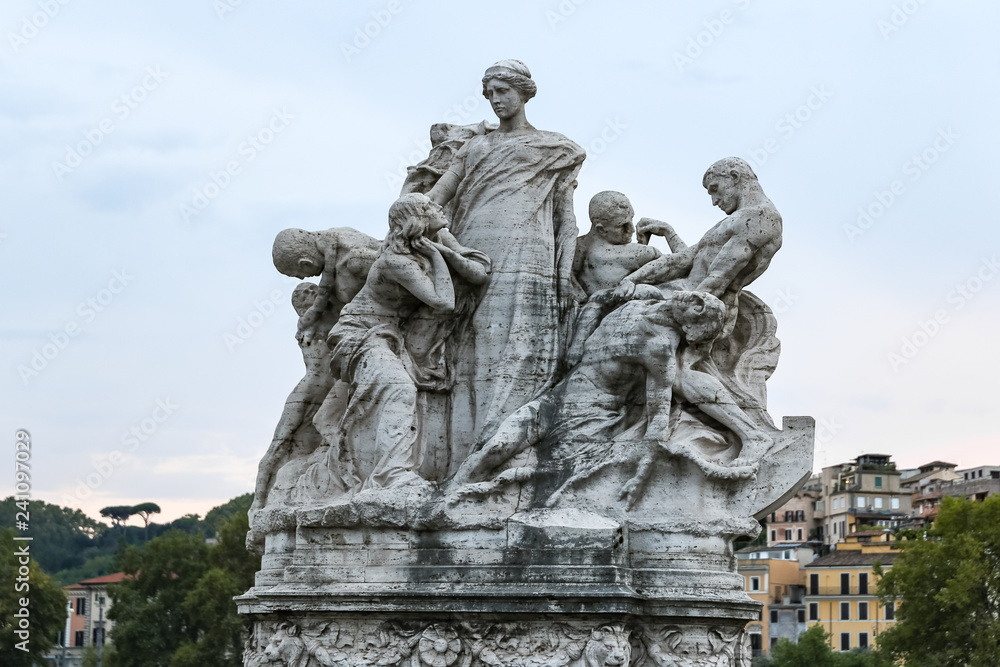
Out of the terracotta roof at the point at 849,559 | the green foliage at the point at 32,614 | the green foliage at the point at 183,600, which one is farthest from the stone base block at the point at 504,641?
the terracotta roof at the point at 849,559

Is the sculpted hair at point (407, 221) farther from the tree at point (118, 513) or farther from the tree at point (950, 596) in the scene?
the tree at point (118, 513)

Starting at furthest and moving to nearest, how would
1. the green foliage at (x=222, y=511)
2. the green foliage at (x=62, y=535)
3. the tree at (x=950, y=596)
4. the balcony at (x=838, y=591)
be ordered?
1. the green foliage at (x=62, y=535)
2. the green foliage at (x=222, y=511)
3. the balcony at (x=838, y=591)
4. the tree at (x=950, y=596)

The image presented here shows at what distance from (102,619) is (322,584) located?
36769 mm

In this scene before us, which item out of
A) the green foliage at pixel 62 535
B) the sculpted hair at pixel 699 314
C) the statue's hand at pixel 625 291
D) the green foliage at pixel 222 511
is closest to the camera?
the sculpted hair at pixel 699 314

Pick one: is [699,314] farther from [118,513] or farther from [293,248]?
→ [118,513]

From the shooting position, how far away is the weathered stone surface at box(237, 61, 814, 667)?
1220 cm

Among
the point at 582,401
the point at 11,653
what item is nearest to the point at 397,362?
the point at 582,401

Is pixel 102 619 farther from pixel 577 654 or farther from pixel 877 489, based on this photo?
pixel 577 654

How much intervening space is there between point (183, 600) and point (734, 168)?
27.8 m

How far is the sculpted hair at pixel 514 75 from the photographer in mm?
13852

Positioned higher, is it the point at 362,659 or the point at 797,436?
the point at 797,436

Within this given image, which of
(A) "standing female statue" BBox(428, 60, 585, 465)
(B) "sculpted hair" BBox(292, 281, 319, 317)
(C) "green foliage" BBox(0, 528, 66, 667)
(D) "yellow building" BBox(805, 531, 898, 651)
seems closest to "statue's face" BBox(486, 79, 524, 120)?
(A) "standing female statue" BBox(428, 60, 585, 465)

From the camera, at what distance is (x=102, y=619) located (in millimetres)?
47281

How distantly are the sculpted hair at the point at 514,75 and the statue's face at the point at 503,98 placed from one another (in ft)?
0.11
